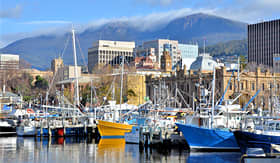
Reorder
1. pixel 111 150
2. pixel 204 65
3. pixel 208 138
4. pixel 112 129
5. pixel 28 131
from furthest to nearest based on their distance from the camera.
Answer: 1. pixel 204 65
2. pixel 28 131
3. pixel 112 129
4. pixel 111 150
5. pixel 208 138

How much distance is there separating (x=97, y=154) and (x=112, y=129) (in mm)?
18317

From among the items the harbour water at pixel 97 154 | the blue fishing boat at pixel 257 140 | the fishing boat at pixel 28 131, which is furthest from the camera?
the fishing boat at pixel 28 131

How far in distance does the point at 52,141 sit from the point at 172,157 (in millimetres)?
28674

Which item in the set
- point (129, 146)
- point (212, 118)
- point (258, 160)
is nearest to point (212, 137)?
point (212, 118)

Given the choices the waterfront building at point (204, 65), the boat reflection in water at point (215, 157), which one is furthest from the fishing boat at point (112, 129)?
the waterfront building at point (204, 65)

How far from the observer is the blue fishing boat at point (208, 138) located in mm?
63719

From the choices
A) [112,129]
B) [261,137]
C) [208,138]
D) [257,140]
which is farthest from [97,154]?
[261,137]

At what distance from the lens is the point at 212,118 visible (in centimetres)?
6456

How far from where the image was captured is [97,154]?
6488 cm

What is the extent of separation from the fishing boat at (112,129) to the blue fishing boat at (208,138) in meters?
18.1

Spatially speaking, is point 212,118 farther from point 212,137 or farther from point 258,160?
point 258,160

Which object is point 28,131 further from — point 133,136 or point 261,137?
point 261,137

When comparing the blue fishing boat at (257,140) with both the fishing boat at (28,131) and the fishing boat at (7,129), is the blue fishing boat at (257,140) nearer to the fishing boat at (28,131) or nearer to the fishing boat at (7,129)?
the fishing boat at (28,131)

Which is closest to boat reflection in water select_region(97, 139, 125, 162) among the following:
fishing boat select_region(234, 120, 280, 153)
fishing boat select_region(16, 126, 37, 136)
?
fishing boat select_region(234, 120, 280, 153)
